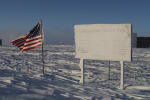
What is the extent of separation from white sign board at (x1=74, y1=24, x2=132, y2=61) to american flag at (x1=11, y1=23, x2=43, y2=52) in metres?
1.70

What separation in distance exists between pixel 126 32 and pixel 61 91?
315 centimetres

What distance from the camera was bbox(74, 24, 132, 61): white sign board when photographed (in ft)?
22.6

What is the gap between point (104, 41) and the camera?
721 cm

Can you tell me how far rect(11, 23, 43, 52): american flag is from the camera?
8.02 m

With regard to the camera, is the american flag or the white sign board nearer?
the white sign board

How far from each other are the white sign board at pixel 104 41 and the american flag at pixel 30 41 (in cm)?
170

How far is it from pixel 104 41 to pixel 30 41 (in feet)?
10.3

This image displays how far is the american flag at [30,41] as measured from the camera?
802cm

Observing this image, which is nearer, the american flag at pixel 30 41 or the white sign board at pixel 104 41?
the white sign board at pixel 104 41

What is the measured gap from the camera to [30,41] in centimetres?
804

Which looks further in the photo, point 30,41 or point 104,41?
point 30,41

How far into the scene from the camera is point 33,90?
555 cm

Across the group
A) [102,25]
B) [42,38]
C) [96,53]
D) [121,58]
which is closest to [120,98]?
[121,58]

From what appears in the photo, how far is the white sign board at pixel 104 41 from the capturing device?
6879 millimetres
